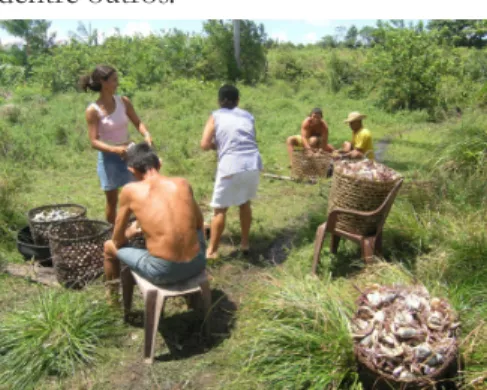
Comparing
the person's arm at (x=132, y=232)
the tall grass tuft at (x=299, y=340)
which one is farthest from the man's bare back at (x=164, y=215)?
the tall grass tuft at (x=299, y=340)

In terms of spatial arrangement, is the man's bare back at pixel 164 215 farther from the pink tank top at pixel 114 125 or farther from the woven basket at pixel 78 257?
the pink tank top at pixel 114 125

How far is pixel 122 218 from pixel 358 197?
77.5 inches

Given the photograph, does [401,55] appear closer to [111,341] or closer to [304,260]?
[304,260]

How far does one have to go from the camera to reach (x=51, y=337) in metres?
3.41

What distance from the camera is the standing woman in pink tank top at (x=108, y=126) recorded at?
4.66 meters

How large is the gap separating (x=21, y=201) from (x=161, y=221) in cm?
355

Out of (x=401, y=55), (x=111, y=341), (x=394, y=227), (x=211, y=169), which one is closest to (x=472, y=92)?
(x=401, y=55)

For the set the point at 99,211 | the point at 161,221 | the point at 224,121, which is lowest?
the point at 99,211

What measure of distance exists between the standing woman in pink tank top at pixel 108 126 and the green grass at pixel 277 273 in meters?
1.21

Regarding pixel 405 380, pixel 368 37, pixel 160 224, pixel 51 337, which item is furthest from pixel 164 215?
pixel 368 37

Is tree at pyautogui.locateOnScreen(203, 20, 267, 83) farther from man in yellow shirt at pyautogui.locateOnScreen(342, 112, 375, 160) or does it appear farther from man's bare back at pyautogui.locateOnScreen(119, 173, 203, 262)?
man's bare back at pyautogui.locateOnScreen(119, 173, 203, 262)

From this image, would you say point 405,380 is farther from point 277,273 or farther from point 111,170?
point 111,170

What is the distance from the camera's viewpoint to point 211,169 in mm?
8203

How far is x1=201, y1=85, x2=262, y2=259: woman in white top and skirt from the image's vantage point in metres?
4.70
